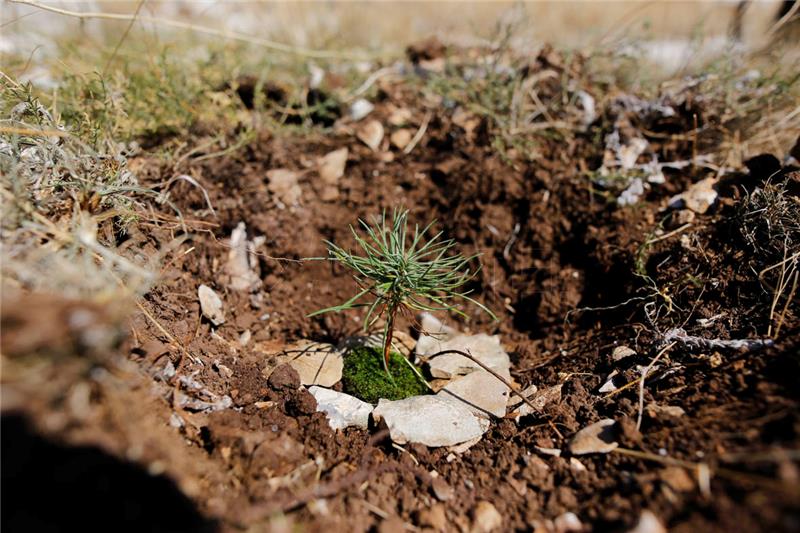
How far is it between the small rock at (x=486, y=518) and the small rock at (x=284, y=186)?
1708 millimetres

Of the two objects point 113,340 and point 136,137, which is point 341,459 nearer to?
point 113,340

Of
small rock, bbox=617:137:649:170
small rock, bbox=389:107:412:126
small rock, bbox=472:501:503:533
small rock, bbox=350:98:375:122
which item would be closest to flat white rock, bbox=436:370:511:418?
small rock, bbox=472:501:503:533

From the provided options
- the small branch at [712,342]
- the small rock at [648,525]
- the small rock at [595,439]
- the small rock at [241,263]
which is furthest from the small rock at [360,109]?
the small rock at [648,525]

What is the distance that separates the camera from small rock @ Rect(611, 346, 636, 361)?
6.35 feet

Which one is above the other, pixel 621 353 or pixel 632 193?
pixel 632 193

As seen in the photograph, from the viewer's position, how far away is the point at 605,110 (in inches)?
110

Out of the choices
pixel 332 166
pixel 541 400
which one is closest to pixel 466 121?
pixel 332 166

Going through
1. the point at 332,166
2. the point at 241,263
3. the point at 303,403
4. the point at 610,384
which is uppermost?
the point at 332,166

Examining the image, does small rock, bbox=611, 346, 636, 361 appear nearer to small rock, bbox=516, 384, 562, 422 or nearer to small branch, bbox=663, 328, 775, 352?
small branch, bbox=663, 328, 775, 352

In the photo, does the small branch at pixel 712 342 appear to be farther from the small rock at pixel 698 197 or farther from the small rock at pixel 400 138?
the small rock at pixel 400 138

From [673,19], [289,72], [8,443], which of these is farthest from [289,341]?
[673,19]

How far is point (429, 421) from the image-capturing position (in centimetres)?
177

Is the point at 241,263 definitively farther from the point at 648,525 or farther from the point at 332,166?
the point at 648,525

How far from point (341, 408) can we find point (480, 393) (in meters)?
0.54
